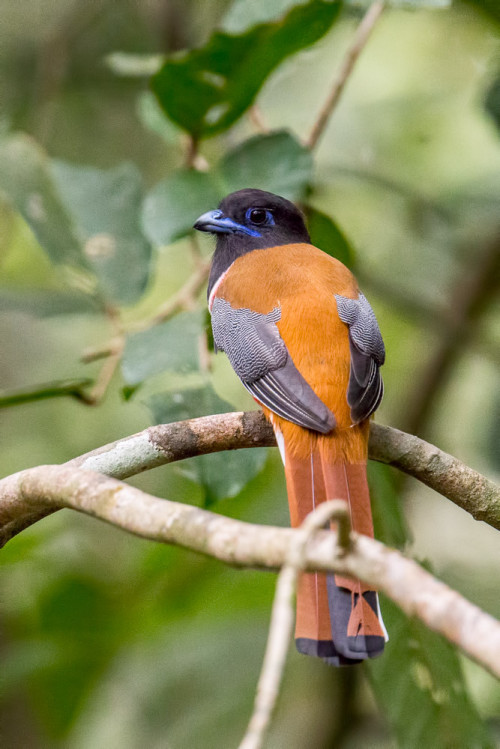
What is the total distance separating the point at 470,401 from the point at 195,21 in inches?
92.0

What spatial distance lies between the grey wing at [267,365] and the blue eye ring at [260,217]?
502 mm

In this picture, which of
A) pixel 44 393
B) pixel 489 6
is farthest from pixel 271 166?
pixel 489 6

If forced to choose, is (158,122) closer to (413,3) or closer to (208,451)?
(413,3)

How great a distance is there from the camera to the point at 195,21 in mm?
4473

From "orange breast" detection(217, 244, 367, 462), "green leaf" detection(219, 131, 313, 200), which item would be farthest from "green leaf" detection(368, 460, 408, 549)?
"green leaf" detection(219, 131, 313, 200)

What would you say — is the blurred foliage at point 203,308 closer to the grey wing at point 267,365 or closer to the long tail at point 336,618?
the grey wing at point 267,365

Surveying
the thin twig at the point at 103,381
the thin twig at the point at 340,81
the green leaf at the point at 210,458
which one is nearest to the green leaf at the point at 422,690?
the green leaf at the point at 210,458

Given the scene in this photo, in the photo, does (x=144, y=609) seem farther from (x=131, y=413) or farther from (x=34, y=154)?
(x=34, y=154)

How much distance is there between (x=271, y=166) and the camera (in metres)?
2.92

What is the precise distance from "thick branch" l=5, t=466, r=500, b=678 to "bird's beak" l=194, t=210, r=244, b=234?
4.91ft

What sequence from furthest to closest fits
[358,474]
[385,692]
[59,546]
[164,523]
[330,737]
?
[59,546]
[330,737]
[385,692]
[358,474]
[164,523]

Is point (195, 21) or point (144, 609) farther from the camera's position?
point (195, 21)

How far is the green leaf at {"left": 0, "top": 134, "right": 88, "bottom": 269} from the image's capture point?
305 cm

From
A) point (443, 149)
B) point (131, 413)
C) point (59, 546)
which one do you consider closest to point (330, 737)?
point (59, 546)
